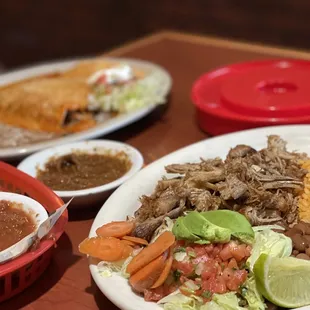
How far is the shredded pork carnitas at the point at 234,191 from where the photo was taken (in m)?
1.60

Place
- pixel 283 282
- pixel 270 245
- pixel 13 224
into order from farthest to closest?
pixel 13 224
pixel 270 245
pixel 283 282

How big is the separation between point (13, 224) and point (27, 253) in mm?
138

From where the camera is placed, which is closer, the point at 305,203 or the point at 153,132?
the point at 305,203

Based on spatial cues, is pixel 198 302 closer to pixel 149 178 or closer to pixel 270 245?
pixel 270 245

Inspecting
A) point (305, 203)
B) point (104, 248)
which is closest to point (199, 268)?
point (104, 248)

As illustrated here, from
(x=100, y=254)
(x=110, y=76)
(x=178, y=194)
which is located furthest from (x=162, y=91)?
(x=100, y=254)

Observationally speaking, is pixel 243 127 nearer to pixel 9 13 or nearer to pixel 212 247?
pixel 212 247

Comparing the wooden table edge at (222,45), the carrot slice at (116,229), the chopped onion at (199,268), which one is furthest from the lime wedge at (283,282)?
the wooden table edge at (222,45)

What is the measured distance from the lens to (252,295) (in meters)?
1.39

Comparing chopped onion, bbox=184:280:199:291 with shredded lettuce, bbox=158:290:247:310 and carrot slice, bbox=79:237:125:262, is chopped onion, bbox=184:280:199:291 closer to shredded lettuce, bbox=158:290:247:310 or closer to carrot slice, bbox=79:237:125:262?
shredded lettuce, bbox=158:290:247:310

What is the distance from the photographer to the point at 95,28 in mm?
5859

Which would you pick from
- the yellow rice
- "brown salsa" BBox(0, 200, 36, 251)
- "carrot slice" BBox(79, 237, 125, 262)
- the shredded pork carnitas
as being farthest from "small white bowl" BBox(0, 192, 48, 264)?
the yellow rice

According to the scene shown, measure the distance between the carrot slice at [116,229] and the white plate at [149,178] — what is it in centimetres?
5

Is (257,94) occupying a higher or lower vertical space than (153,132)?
higher
